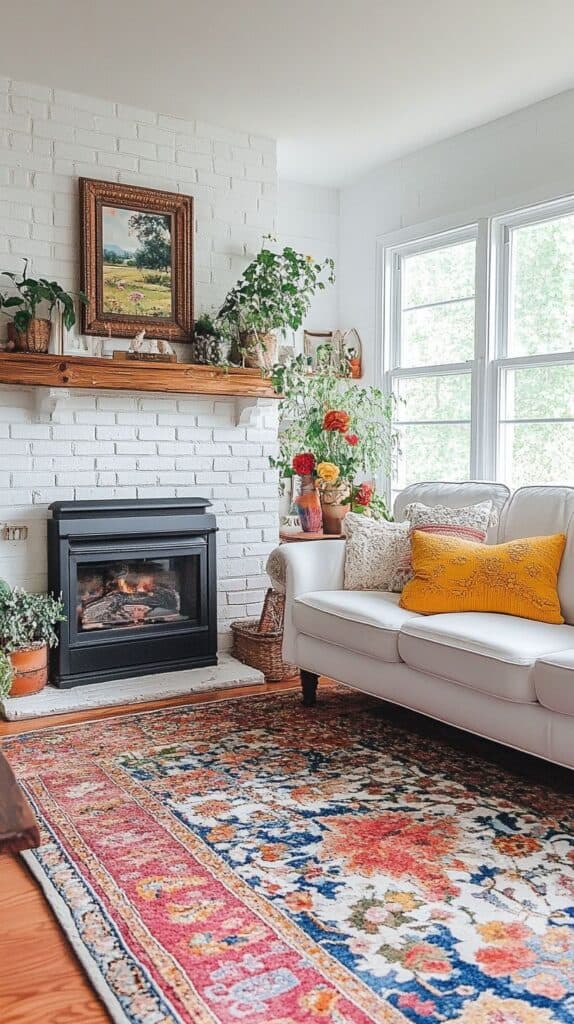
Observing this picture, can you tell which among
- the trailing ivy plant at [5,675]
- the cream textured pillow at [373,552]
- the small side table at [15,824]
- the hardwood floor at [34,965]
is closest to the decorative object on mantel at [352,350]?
the cream textured pillow at [373,552]

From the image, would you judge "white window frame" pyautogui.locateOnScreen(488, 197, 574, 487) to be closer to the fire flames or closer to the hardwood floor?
the fire flames

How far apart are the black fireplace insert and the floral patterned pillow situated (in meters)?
1.07

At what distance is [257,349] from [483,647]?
7.11 ft

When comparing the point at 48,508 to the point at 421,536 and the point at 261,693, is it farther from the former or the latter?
the point at 421,536

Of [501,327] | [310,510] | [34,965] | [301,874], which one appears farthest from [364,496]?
[34,965]

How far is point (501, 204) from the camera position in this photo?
443cm

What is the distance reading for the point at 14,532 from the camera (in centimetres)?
400

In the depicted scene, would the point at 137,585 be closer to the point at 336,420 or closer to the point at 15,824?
the point at 336,420

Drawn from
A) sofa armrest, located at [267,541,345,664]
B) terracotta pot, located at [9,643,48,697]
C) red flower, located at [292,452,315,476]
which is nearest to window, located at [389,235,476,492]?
red flower, located at [292,452,315,476]

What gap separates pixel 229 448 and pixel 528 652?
7.47 feet

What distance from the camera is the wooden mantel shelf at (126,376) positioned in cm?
381

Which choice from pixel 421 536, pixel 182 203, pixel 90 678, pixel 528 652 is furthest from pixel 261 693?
pixel 182 203

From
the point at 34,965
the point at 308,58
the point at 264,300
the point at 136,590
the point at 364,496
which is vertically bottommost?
the point at 34,965

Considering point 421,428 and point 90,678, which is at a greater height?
point 421,428
